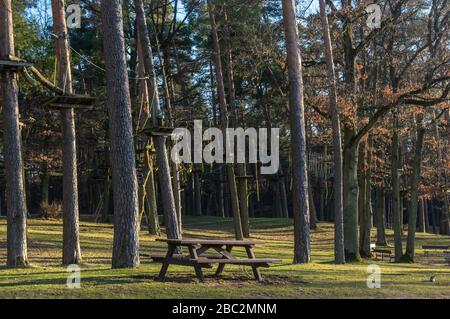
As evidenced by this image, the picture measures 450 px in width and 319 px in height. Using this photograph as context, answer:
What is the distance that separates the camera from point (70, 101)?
15602mm

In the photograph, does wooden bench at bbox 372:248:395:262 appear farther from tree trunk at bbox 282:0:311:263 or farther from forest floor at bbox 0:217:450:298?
forest floor at bbox 0:217:450:298

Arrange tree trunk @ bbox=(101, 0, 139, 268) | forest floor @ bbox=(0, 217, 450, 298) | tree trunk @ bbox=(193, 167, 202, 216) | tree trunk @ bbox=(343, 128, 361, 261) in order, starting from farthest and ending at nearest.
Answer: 1. tree trunk @ bbox=(193, 167, 202, 216)
2. tree trunk @ bbox=(343, 128, 361, 261)
3. tree trunk @ bbox=(101, 0, 139, 268)
4. forest floor @ bbox=(0, 217, 450, 298)

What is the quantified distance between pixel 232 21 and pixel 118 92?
18.9 metres

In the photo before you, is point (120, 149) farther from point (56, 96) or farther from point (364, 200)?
point (364, 200)

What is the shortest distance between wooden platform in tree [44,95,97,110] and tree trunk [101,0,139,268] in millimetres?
1590

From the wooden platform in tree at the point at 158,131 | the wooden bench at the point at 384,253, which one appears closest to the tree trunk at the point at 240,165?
the wooden bench at the point at 384,253

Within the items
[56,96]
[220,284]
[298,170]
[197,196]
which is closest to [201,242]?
[220,284]

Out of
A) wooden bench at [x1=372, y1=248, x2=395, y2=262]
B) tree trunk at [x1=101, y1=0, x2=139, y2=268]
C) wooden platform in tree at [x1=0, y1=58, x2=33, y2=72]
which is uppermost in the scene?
wooden platform in tree at [x1=0, y1=58, x2=33, y2=72]

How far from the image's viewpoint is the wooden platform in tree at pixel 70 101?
15.3 metres

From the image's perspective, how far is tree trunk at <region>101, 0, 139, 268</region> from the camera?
528 inches

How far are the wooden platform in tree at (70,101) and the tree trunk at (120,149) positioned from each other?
1.59 m

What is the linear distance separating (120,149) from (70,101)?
2855 millimetres

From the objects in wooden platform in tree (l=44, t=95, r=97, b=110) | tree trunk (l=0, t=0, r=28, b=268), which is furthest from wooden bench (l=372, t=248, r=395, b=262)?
tree trunk (l=0, t=0, r=28, b=268)

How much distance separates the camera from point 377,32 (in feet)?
74.8
